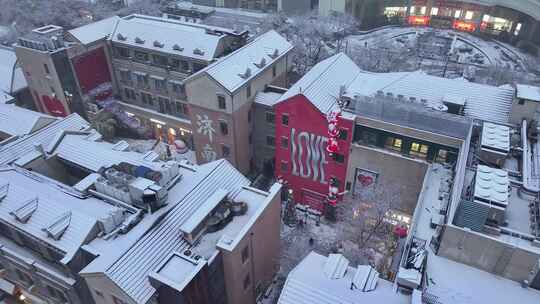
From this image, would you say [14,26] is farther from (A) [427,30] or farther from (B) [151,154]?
(A) [427,30]

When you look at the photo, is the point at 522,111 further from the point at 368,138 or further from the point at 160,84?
the point at 160,84

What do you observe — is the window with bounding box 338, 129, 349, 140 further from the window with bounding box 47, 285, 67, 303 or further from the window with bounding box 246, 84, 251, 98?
the window with bounding box 47, 285, 67, 303

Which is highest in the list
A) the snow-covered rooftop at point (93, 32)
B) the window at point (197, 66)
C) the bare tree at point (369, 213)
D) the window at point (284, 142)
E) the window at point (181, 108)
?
the snow-covered rooftop at point (93, 32)

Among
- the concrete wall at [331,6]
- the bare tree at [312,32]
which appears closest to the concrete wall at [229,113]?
the bare tree at [312,32]

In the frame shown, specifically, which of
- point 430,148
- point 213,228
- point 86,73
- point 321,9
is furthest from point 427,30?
point 213,228

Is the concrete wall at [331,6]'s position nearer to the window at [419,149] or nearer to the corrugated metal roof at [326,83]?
the corrugated metal roof at [326,83]

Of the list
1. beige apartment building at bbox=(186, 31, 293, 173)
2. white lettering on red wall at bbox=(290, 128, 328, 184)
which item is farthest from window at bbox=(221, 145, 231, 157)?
white lettering on red wall at bbox=(290, 128, 328, 184)

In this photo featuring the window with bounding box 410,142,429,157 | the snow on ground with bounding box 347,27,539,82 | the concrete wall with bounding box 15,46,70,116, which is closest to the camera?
the window with bounding box 410,142,429,157
